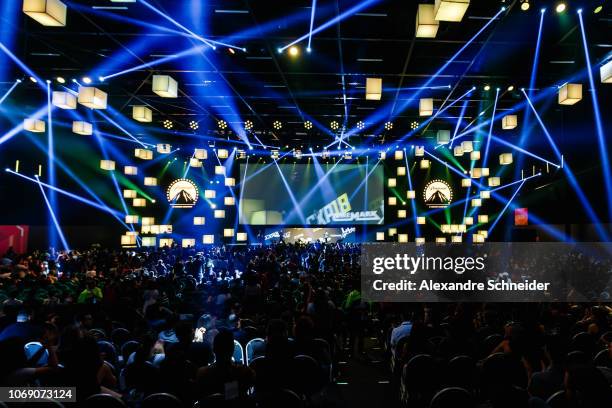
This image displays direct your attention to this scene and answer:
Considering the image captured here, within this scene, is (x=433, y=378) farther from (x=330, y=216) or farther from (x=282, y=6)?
(x=330, y=216)

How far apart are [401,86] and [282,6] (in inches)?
241

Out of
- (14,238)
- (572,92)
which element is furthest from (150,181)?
(572,92)

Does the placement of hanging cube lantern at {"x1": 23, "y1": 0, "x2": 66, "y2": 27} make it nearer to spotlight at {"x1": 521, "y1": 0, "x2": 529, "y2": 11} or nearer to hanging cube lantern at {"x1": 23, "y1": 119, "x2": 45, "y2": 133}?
hanging cube lantern at {"x1": 23, "y1": 119, "x2": 45, "y2": 133}

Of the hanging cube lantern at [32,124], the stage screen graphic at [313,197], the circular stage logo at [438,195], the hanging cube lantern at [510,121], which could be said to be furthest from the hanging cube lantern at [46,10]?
the circular stage logo at [438,195]

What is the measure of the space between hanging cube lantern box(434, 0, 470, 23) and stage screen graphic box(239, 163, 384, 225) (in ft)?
68.8

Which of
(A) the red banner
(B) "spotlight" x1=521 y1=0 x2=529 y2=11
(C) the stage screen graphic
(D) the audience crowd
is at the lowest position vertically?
(D) the audience crowd

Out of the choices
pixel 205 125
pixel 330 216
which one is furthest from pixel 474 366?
pixel 330 216

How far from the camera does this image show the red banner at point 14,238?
69.1ft

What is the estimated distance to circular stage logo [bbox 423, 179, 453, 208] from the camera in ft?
88.9

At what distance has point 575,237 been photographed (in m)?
17.3

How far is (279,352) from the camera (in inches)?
167

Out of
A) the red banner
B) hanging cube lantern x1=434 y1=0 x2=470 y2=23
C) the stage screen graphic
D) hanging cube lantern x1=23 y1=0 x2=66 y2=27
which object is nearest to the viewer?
hanging cube lantern x1=434 y1=0 x2=470 y2=23

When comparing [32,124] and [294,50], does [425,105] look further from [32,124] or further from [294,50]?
[32,124]

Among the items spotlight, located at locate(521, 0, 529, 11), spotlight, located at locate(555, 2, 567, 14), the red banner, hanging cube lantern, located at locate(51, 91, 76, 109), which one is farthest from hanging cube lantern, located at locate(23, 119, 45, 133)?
spotlight, located at locate(555, 2, 567, 14)
